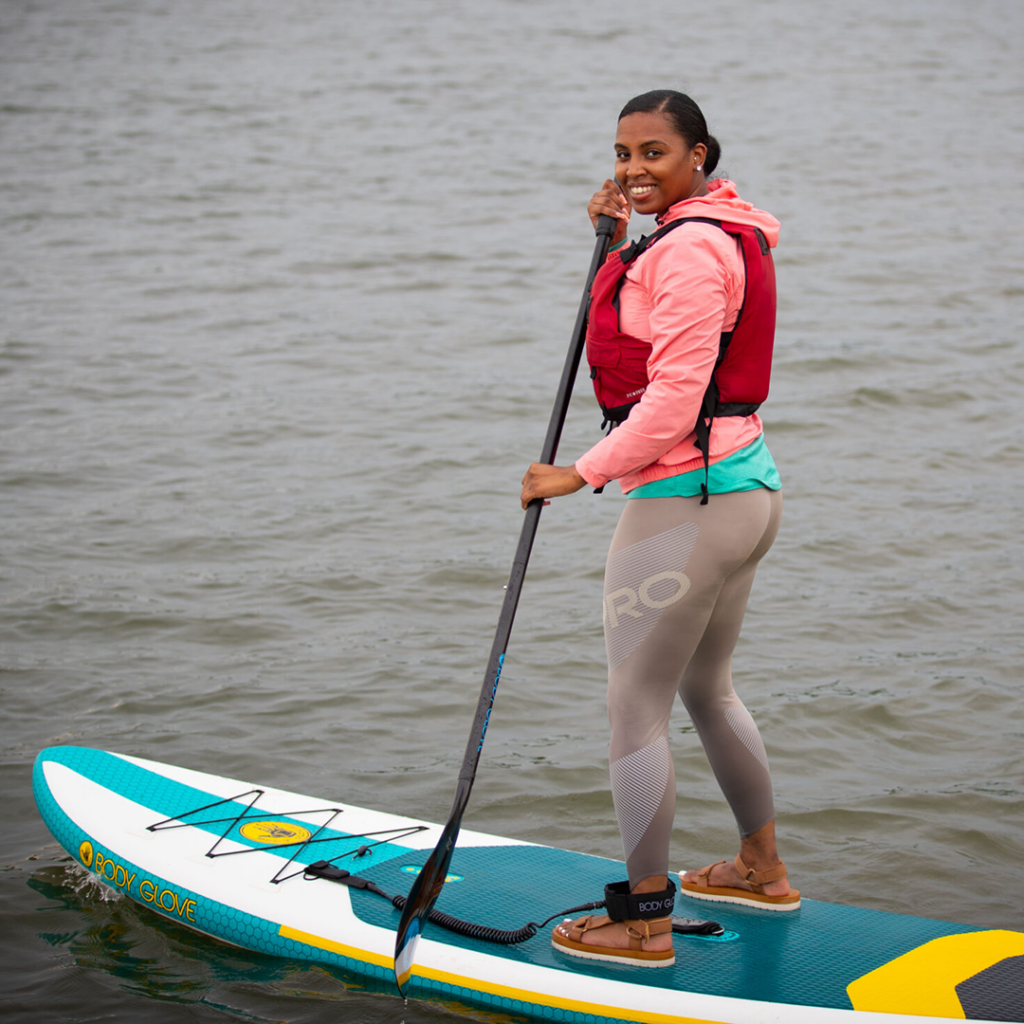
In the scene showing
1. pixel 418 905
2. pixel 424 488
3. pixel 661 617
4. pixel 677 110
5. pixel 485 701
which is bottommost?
pixel 418 905

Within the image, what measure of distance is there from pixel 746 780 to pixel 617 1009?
0.63 meters

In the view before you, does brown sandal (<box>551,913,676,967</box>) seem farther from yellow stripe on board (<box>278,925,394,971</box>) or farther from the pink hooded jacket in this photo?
the pink hooded jacket

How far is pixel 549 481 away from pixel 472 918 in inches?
49.4

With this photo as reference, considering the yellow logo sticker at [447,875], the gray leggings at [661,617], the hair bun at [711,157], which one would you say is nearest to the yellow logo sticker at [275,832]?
the yellow logo sticker at [447,875]

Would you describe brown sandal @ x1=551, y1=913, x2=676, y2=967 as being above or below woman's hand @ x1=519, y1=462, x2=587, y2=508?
below

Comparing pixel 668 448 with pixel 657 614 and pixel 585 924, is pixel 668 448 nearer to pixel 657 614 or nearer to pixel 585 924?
pixel 657 614

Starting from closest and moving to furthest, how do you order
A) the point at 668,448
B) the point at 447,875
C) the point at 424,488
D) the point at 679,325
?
the point at 679,325
the point at 668,448
the point at 447,875
the point at 424,488

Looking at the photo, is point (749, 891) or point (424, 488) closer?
point (749, 891)

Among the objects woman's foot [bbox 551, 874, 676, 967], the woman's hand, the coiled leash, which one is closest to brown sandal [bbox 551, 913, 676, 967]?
woman's foot [bbox 551, 874, 676, 967]

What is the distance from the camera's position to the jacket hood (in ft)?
8.50

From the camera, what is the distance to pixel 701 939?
10.1 feet

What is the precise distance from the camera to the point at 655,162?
265 cm

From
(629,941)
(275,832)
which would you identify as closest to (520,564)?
(629,941)

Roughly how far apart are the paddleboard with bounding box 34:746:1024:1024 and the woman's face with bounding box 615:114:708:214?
181 centimetres
